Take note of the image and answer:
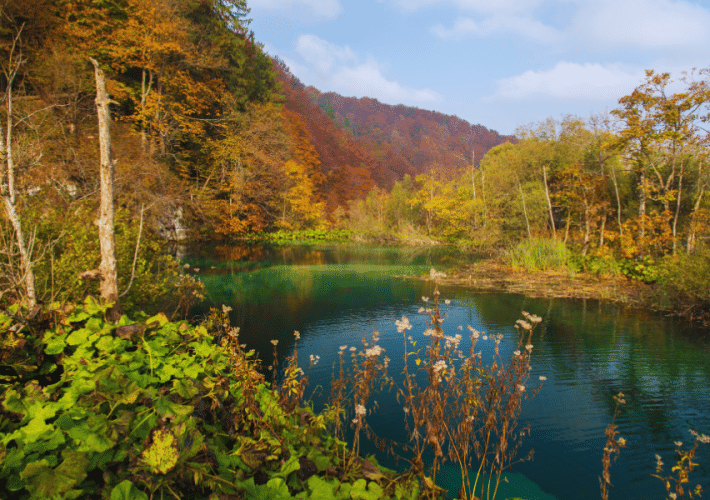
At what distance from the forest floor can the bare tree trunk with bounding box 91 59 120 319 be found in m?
8.44

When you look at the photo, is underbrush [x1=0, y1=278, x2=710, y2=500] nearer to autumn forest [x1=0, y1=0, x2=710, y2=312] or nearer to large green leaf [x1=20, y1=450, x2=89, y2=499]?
large green leaf [x1=20, y1=450, x2=89, y2=499]

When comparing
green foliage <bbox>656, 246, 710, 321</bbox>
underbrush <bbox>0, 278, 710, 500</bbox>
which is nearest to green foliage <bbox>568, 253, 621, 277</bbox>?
green foliage <bbox>656, 246, 710, 321</bbox>

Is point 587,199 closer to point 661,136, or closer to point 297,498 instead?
point 661,136

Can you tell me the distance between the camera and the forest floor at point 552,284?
29.0 ft

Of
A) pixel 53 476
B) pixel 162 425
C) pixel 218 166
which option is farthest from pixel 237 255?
pixel 53 476

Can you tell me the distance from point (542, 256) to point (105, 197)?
1159cm

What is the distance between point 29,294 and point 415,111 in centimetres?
9452

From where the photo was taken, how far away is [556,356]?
17.6 ft

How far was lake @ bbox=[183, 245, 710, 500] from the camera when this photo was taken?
3.00 meters

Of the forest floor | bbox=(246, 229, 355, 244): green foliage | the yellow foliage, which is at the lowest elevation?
the forest floor

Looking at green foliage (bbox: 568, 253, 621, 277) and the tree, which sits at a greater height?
the tree

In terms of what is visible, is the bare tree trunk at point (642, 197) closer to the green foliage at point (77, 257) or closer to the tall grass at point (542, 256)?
the tall grass at point (542, 256)

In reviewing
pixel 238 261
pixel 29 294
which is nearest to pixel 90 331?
pixel 29 294

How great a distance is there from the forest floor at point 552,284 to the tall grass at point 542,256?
0.76 ft
